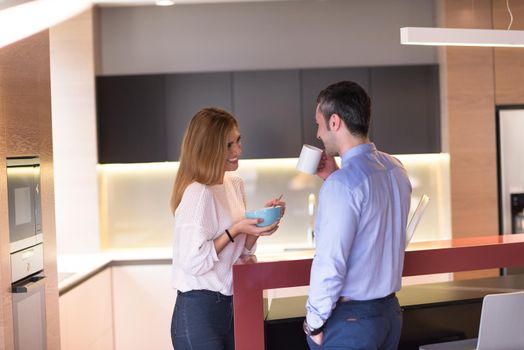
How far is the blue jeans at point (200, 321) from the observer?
8.53 ft

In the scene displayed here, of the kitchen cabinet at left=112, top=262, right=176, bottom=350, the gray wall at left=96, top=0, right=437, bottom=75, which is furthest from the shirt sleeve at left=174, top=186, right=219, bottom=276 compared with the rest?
the gray wall at left=96, top=0, right=437, bottom=75

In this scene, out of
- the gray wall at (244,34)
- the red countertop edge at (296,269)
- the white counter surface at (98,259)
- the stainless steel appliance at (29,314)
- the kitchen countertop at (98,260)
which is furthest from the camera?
the gray wall at (244,34)

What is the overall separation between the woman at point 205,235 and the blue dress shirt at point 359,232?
40cm

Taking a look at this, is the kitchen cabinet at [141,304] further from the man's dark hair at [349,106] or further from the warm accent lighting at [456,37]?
the man's dark hair at [349,106]

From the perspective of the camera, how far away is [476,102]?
5.59 metres

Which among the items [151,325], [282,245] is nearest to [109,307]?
[151,325]

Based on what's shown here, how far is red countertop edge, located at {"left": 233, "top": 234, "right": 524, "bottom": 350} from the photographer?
271 cm

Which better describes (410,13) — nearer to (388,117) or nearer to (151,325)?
(388,117)

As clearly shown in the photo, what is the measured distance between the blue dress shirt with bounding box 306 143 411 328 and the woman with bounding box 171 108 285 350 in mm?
396

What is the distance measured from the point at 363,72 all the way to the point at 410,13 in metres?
0.68

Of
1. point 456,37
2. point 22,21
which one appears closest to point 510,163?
point 456,37

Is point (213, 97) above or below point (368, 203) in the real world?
above

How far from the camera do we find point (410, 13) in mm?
5980

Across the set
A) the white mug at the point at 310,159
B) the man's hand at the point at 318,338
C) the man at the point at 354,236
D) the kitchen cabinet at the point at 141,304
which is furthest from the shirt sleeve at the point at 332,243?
the kitchen cabinet at the point at 141,304
